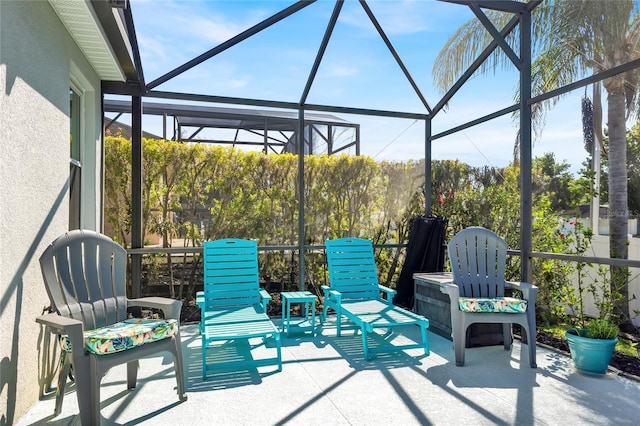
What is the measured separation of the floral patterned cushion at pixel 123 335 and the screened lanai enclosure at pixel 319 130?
6.67ft

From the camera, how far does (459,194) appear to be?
658 centimetres

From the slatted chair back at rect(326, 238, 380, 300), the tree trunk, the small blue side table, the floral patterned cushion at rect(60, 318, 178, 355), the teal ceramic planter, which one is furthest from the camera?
the tree trunk

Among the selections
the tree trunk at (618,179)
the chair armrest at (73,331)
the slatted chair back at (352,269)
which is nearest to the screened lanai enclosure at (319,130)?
the slatted chair back at (352,269)

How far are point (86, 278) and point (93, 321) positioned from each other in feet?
1.04

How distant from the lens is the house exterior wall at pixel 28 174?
2480 mm

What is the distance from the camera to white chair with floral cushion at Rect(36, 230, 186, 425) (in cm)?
257

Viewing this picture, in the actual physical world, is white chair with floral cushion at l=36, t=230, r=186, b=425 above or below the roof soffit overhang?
below

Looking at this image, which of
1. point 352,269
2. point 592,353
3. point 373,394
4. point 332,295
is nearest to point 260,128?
point 352,269

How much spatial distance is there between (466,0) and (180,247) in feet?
14.0

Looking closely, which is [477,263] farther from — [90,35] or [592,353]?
[90,35]

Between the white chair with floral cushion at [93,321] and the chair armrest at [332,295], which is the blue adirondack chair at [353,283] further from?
the white chair with floral cushion at [93,321]

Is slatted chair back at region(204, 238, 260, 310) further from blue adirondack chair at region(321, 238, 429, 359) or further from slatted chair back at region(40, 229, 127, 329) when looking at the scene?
slatted chair back at region(40, 229, 127, 329)

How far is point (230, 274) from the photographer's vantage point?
15.5 feet

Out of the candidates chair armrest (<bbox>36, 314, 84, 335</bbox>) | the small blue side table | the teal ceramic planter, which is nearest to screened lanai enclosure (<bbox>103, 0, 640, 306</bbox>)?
the small blue side table
